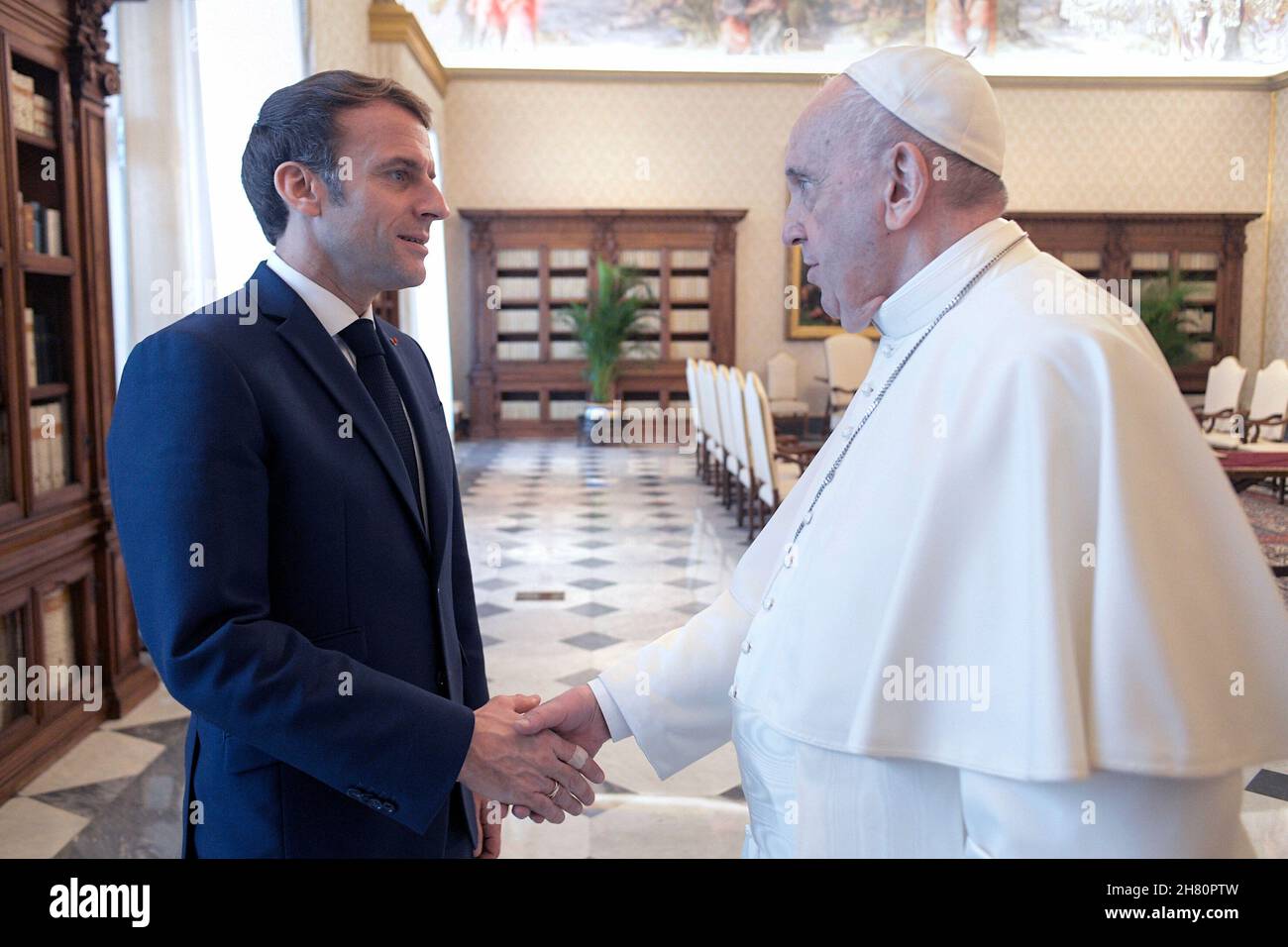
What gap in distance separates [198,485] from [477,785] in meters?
0.58

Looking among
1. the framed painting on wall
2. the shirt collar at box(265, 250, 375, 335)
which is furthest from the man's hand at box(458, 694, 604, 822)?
the framed painting on wall

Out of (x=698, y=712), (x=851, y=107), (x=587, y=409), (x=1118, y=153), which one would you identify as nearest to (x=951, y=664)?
(x=698, y=712)

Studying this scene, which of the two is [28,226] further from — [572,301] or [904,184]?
[572,301]

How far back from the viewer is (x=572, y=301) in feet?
46.3

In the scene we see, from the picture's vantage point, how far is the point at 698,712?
1.84 meters

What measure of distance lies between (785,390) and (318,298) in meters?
12.6

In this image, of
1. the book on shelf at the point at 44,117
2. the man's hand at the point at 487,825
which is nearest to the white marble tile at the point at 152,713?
the book on shelf at the point at 44,117

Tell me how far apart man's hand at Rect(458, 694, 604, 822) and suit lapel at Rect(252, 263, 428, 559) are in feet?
1.03

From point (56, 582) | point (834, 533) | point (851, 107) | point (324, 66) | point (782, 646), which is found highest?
point (324, 66)

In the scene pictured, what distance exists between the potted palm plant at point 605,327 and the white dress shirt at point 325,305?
454 inches

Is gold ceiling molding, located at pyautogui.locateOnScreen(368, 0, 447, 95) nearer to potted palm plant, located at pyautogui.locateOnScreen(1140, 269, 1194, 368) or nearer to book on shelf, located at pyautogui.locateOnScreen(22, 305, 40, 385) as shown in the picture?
book on shelf, located at pyautogui.locateOnScreen(22, 305, 40, 385)

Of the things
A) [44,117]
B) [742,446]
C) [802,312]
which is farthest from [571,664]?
[802,312]

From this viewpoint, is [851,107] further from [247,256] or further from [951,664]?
[247,256]

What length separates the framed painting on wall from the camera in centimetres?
1423
